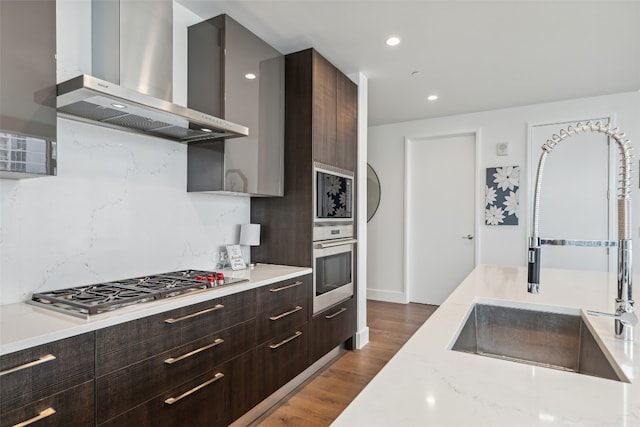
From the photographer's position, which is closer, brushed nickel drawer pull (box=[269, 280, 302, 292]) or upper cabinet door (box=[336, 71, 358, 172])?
brushed nickel drawer pull (box=[269, 280, 302, 292])

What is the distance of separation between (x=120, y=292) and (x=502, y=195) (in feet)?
13.4

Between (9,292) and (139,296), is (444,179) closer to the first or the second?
(139,296)

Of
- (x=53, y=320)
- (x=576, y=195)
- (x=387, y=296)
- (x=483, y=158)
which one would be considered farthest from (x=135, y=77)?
(x=576, y=195)

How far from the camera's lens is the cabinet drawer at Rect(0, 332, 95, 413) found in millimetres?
1046

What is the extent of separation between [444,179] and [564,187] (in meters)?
1.32

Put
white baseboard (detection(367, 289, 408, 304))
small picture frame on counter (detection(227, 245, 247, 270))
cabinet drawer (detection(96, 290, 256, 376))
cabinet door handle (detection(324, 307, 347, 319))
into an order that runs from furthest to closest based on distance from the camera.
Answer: white baseboard (detection(367, 289, 408, 304)), cabinet door handle (detection(324, 307, 347, 319)), small picture frame on counter (detection(227, 245, 247, 270)), cabinet drawer (detection(96, 290, 256, 376))

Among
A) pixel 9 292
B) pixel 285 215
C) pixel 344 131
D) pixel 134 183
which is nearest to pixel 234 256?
pixel 285 215

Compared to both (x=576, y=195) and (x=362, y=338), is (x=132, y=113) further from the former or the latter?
(x=576, y=195)

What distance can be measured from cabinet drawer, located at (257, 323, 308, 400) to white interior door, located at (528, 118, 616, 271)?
3.04 metres

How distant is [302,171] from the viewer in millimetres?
2623

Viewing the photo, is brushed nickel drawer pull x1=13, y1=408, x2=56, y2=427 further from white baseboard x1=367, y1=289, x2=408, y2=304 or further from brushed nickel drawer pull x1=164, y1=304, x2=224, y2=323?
white baseboard x1=367, y1=289, x2=408, y2=304

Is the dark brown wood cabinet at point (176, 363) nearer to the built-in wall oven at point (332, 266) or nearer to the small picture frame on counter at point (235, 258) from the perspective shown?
the small picture frame on counter at point (235, 258)

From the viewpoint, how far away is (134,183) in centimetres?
197

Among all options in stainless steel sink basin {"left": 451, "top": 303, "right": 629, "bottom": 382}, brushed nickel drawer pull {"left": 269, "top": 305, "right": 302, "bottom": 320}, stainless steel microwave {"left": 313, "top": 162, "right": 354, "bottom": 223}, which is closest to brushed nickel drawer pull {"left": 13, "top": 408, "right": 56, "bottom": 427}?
brushed nickel drawer pull {"left": 269, "top": 305, "right": 302, "bottom": 320}
